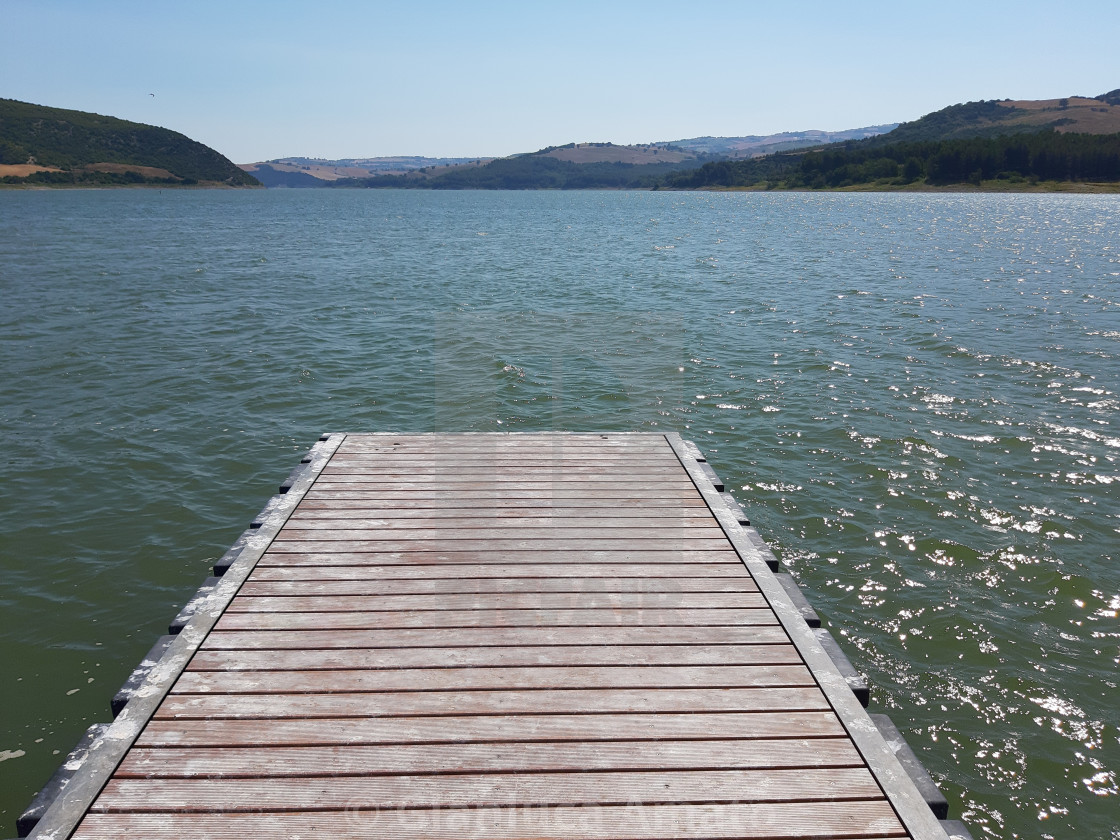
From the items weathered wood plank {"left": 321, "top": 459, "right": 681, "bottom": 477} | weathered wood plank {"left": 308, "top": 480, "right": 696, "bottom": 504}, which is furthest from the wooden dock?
weathered wood plank {"left": 321, "top": 459, "right": 681, "bottom": 477}

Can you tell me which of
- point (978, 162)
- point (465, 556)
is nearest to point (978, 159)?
point (978, 162)

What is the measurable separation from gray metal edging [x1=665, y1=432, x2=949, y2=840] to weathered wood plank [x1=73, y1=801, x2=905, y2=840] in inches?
4.6

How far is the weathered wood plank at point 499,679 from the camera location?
3.95 metres

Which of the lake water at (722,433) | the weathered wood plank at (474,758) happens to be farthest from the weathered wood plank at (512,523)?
the weathered wood plank at (474,758)

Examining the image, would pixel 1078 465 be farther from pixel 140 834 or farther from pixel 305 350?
pixel 305 350

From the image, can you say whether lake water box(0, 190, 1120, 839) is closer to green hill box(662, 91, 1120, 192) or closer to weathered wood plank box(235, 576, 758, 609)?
weathered wood plank box(235, 576, 758, 609)

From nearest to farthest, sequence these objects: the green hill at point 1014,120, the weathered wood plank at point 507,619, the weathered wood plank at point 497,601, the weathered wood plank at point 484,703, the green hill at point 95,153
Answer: the weathered wood plank at point 484,703
the weathered wood plank at point 507,619
the weathered wood plank at point 497,601
the green hill at point 95,153
the green hill at point 1014,120

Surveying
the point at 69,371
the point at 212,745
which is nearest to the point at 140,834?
the point at 212,745

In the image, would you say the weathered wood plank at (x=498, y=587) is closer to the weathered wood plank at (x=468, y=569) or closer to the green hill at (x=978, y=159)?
the weathered wood plank at (x=468, y=569)

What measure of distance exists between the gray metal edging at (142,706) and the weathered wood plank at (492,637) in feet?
0.54

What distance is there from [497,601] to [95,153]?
7785 inches

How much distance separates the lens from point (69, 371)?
48.2ft

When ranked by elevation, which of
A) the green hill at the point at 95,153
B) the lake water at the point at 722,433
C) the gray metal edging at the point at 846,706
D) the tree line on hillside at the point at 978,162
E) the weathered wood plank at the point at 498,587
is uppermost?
the green hill at the point at 95,153

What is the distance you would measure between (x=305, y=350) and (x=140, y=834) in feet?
50.3
